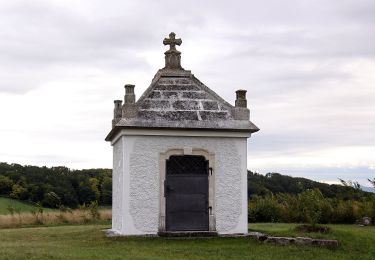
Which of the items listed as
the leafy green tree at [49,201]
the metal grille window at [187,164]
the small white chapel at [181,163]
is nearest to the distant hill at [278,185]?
the leafy green tree at [49,201]

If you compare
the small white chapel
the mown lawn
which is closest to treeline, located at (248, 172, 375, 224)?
the small white chapel

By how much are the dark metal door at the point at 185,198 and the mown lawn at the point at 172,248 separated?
101 centimetres

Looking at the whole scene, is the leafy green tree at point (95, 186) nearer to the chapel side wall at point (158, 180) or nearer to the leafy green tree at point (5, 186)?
the leafy green tree at point (5, 186)

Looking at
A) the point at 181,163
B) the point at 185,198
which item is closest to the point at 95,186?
the point at 181,163

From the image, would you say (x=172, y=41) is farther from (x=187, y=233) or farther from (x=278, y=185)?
(x=278, y=185)

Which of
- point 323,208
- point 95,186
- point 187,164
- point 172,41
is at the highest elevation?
point 172,41

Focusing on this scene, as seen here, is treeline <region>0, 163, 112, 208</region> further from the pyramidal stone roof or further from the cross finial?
the pyramidal stone roof

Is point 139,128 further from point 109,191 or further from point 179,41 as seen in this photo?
point 109,191

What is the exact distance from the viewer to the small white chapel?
17797 mm

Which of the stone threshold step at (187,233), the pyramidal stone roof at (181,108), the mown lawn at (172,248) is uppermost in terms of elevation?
the pyramidal stone roof at (181,108)

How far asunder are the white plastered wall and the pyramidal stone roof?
26 cm

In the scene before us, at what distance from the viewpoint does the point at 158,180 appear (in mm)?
17875

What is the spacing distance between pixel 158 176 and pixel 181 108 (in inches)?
74.9

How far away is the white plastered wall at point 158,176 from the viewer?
58.3 ft
